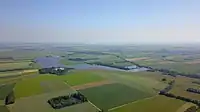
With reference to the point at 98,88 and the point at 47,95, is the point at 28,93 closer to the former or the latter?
the point at 47,95

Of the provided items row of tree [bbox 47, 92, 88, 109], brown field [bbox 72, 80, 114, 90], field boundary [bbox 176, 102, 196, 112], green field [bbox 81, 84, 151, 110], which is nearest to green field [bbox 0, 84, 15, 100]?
row of tree [bbox 47, 92, 88, 109]

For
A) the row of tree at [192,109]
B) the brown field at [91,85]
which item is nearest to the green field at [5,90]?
the brown field at [91,85]

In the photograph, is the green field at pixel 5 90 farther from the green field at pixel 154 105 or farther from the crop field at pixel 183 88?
the crop field at pixel 183 88

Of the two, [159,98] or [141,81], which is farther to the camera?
[141,81]

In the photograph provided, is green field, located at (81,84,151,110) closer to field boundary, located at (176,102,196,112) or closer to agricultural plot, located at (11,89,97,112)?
agricultural plot, located at (11,89,97,112)

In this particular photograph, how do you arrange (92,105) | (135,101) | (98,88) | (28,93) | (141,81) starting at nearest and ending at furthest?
(92,105), (135,101), (28,93), (98,88), (141,81)

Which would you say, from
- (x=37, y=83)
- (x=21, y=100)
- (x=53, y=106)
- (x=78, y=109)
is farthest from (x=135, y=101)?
(x=37, y=83)

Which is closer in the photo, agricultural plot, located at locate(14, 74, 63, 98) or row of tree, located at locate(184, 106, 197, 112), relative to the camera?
row of tree, located at locate(184, 106, 197, 112)
